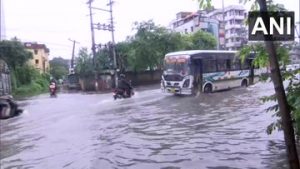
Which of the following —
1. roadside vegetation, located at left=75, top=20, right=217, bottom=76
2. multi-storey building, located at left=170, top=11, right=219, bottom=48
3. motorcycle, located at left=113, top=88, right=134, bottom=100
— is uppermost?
multi-storey building, located at left=170, top=11, right=219, bottom=48

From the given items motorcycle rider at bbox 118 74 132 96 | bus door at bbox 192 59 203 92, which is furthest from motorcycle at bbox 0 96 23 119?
bus door at bbox 192 59 203 92

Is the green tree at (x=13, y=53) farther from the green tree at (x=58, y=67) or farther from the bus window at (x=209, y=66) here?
the bus window at (x=209, y=66)

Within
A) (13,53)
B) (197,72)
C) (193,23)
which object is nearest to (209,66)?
(197,72)

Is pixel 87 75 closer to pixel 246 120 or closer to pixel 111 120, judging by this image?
pixel 111 120

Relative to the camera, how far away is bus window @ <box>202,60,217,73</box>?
24.6 metres

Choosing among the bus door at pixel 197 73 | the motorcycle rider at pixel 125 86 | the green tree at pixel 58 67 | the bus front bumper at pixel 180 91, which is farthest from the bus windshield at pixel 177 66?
the green tree at pixel 58 67

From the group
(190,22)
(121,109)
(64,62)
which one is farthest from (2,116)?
(64,62)

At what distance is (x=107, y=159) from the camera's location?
8.93 meters

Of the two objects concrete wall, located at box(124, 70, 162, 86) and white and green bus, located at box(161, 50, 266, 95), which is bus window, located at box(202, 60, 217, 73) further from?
concrete wall, located at box(124, 70, 162, 86)

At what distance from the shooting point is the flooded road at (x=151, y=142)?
27.2 feet

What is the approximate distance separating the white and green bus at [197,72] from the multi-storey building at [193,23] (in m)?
38.1

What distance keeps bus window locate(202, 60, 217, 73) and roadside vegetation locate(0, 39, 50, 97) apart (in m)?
27.7

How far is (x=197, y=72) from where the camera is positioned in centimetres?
2414

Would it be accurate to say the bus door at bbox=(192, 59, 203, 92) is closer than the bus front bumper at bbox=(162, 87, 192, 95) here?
No
